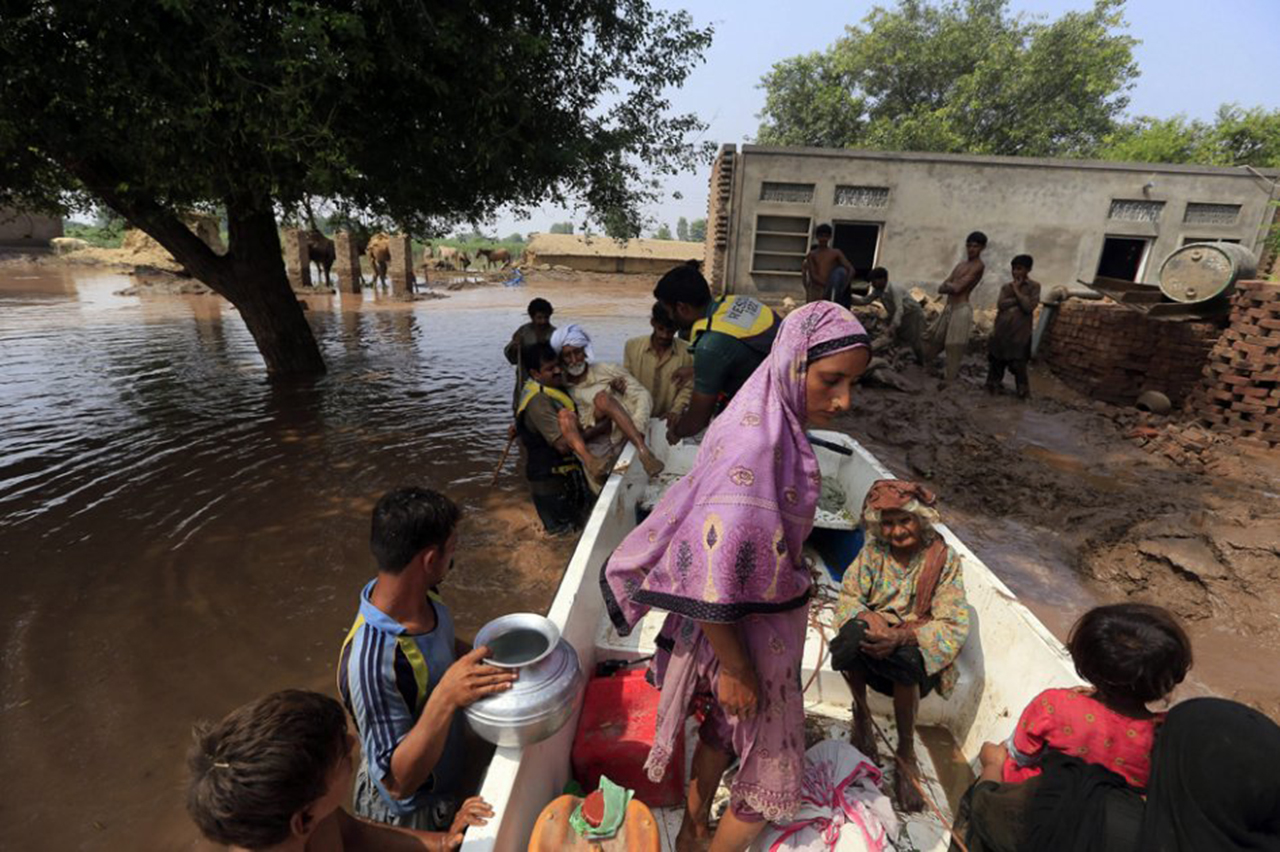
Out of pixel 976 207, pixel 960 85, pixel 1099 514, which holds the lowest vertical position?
pixel 1099 514

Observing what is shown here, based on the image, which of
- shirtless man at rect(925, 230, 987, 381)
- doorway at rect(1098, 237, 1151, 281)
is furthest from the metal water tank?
doorway at rect(1098, 237, 1151, 281)

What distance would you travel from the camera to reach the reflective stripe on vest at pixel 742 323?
301 centimetres

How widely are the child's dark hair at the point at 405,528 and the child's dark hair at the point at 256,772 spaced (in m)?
0.48

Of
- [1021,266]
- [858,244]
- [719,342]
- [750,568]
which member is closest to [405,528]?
[750,568]

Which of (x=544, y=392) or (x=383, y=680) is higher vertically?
(x=544, y=392)

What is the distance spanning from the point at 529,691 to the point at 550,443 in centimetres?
261

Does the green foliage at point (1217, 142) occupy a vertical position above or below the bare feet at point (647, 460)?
above

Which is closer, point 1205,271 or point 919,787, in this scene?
point 919,787

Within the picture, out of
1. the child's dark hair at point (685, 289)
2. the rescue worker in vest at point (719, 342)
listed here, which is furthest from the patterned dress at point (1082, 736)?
the child's dark hair at point (685, 289)

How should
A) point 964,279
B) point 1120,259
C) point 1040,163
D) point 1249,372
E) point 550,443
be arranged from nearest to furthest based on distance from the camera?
point 550,443 → point 1249,372 → point 964,279 → point 1040,163 → point 1120,259

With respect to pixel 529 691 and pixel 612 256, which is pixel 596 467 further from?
pixel 612 256

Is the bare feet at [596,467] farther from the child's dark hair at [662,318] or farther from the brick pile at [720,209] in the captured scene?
the brick pile at [720,209]

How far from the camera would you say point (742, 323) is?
3043 mm

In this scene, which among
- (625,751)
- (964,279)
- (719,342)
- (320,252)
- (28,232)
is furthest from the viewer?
(28,232)
